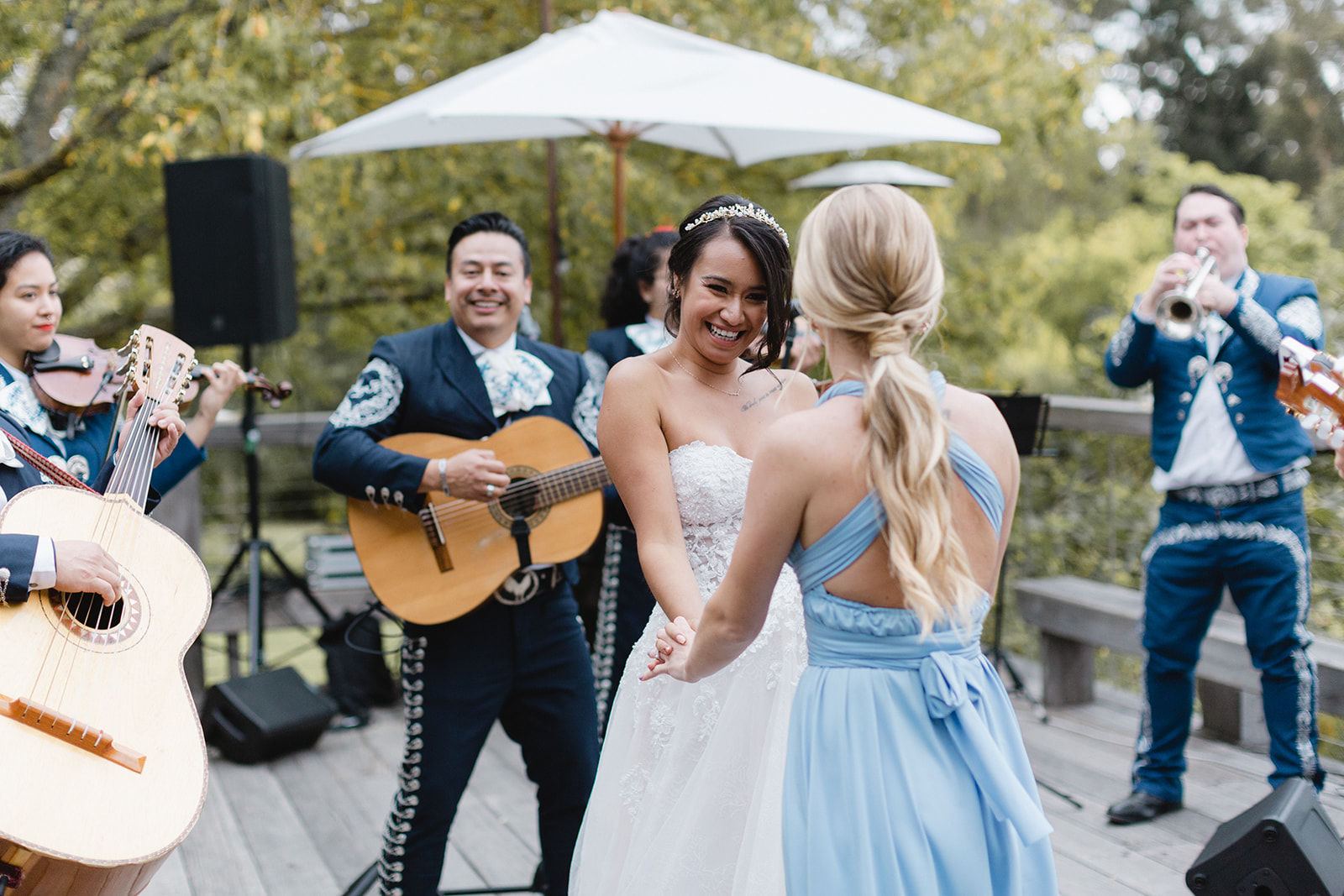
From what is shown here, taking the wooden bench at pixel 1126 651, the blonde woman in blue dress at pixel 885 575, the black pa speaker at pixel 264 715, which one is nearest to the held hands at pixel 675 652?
the blonde woman in blue dress at pixel 885 575

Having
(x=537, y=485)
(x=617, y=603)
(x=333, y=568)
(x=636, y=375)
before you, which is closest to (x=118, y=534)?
(x=537, y=485)

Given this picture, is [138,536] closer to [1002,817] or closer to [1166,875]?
[1002,817]

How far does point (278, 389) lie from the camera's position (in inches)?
122

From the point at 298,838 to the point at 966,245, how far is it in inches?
325

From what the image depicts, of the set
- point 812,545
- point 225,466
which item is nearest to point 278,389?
point 812,545

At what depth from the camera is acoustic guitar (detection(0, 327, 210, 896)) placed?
1.73m

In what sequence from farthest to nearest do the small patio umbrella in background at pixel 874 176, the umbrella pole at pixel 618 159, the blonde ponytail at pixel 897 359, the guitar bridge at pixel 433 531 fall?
the small patio umbrella in background at pixel 874 176 < the umbrella pole at pixel 618 159 < the guitar bridge at pixel 433 531 < the blonde ponytail at pixel 897 359

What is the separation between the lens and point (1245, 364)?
3.42 m

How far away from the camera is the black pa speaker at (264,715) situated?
424cm

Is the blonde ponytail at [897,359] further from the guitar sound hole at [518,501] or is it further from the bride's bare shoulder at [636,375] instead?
the guitar sound hole at [518,501]

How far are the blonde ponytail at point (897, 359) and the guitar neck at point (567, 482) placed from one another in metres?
1.36

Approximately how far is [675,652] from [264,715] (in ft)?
9.99

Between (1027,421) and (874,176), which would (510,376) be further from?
(874,176)

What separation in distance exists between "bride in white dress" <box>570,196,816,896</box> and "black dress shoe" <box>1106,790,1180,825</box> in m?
2.05
